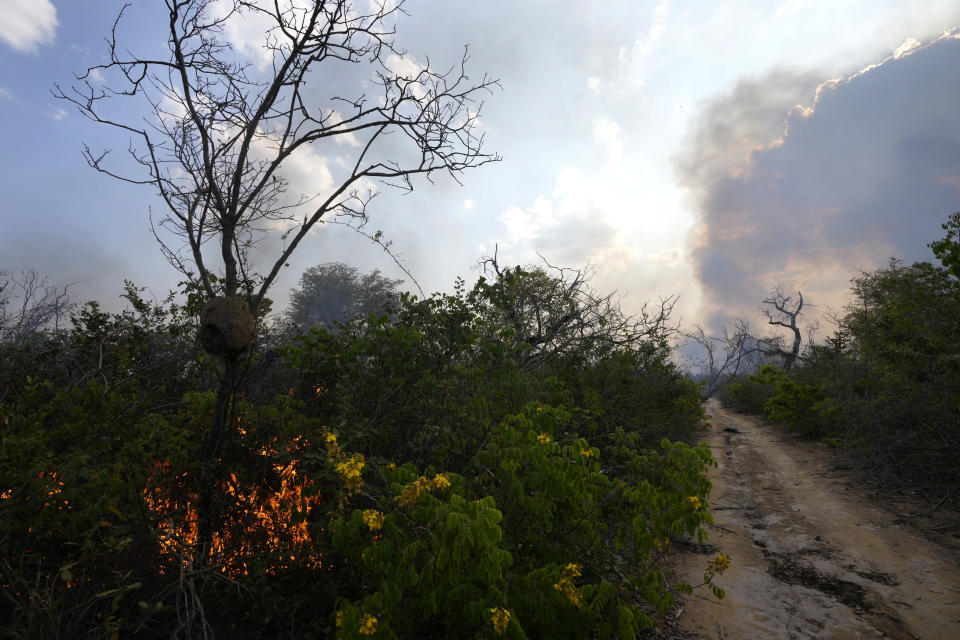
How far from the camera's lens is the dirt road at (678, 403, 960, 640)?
11.0 ft

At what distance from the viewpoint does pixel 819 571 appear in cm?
424

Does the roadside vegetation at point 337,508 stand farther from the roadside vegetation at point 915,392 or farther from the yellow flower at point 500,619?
the roadside vegetation at point 915,392

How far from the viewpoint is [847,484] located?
7312mm

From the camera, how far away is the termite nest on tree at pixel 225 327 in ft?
Result: 9.52

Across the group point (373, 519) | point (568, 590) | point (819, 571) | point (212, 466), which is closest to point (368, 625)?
point (373, 519)

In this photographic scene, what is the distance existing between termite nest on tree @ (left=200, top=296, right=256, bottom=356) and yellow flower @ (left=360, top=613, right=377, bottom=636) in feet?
6.35

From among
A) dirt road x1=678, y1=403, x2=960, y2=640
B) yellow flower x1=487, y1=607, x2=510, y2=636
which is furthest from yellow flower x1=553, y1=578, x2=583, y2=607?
dirt road x1=678, y1=403, x2=960, y2=640

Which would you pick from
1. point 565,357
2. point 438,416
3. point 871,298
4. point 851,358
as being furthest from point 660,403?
point 871,298

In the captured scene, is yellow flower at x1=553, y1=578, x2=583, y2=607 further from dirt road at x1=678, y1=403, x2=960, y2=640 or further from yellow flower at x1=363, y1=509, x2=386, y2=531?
dirt road at x1=678, y1=403, x2=960, y2=640

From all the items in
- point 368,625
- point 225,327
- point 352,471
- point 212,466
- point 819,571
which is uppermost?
point 225,327

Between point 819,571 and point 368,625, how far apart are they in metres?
4.66

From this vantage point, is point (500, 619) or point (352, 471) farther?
point (352, 471)

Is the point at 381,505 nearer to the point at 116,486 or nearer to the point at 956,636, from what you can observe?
the point at 116,486

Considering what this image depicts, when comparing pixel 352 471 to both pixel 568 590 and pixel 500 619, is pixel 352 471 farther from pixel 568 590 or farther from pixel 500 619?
pixel 568 590
